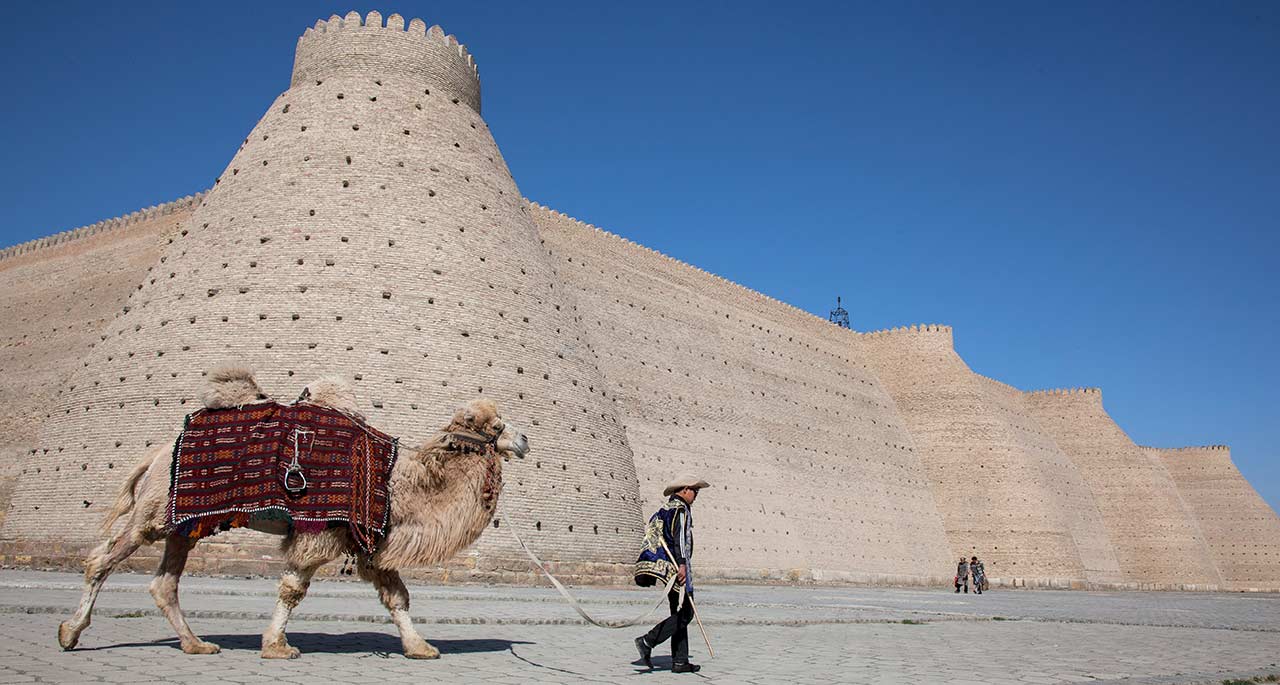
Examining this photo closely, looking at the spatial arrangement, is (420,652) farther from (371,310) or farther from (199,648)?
(371,310)

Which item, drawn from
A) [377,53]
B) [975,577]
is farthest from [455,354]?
[975,577]

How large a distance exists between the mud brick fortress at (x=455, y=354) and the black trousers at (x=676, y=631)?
9652mm

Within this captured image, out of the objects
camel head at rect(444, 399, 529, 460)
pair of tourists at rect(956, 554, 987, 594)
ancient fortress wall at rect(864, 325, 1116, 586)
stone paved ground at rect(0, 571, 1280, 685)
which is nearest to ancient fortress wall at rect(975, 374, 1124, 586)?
ancient fortress wall at rect(864, 325, 1116, 586)

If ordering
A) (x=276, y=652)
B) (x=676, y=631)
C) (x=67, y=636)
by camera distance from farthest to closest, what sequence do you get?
(x=676, y=631)
(x=276, y=652)
(x=67, y=636)

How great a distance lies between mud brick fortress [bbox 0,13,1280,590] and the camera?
51.7 feet

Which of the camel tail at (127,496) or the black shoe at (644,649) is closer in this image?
the black shoe at (644,649)

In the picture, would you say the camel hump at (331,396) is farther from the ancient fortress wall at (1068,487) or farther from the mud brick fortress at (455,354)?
A: the ancient fortress wall at (1068,487)

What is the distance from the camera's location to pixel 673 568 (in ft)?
19.6

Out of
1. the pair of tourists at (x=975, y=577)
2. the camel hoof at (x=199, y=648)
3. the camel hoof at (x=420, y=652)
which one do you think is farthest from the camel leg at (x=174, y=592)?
the pair of tourists at (x=975, y=577)

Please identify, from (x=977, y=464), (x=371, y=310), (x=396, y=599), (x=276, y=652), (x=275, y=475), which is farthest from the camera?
(x=977, y=464)

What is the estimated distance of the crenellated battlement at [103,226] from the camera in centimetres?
2414

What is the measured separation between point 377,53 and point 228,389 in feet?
48.1

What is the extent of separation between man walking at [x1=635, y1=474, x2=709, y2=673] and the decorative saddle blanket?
4.99 feet

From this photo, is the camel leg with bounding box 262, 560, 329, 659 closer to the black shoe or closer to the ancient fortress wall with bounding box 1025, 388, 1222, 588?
the black shoe
